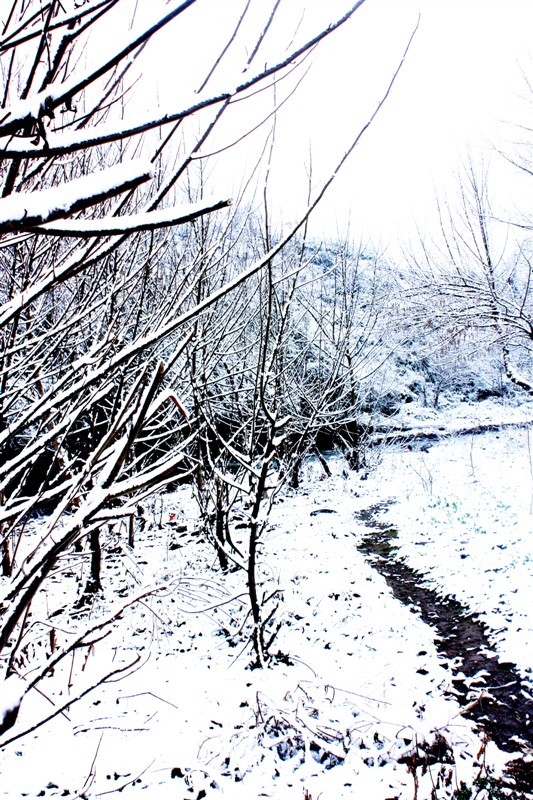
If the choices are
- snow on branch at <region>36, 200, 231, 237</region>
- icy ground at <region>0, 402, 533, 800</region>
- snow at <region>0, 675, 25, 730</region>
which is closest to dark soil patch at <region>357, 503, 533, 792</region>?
icy ground at <region>0, 402, 533, 800</region>

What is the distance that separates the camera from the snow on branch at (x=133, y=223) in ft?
1.46

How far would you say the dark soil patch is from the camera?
121 inches

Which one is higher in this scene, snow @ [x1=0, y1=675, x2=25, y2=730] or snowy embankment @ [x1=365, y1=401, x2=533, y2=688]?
snow @ [x1=0, y1=675, x2=25, y2=730]

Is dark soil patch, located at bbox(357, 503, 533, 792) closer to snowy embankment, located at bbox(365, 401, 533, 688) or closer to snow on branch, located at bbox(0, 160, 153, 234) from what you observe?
snowy embankment, located at bbox(365, 401, 533, 688)

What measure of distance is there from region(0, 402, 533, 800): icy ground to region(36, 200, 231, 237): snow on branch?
596 millimetres

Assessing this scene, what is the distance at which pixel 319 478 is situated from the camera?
535 inches

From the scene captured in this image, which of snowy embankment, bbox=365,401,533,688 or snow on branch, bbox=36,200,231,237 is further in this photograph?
snowy embankment, bbox=365,401,533,688

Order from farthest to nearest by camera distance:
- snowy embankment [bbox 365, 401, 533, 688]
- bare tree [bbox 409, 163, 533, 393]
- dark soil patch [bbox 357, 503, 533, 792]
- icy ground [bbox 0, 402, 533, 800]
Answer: bare tree [bbox 409, 163, 533, 393] → snowy embankment [bbox 365, 401, 533, 688] → dark soil patch [bbox 357, 503, 533, 792] → icy ground [bbox 0, 402, 533, 800]

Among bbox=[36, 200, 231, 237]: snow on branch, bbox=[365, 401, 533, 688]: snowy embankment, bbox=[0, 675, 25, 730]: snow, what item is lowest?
bbox=[365, 401, 533, 688]: snowy embankment

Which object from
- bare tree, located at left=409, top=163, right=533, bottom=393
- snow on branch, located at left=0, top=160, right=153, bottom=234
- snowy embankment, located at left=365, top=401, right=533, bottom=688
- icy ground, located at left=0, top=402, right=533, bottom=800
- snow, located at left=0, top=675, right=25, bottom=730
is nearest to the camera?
snow on branch, located at left=0, top=160, right=153, bottom=234

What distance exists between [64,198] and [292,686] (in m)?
4.21

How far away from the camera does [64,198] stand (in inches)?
15.2

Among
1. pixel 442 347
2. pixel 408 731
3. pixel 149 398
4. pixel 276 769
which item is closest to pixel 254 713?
pixel 276 769

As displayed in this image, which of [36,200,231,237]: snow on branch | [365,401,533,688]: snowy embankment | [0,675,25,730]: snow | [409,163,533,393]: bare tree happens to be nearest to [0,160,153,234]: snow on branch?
[36,200,231,237]: snow on branch
